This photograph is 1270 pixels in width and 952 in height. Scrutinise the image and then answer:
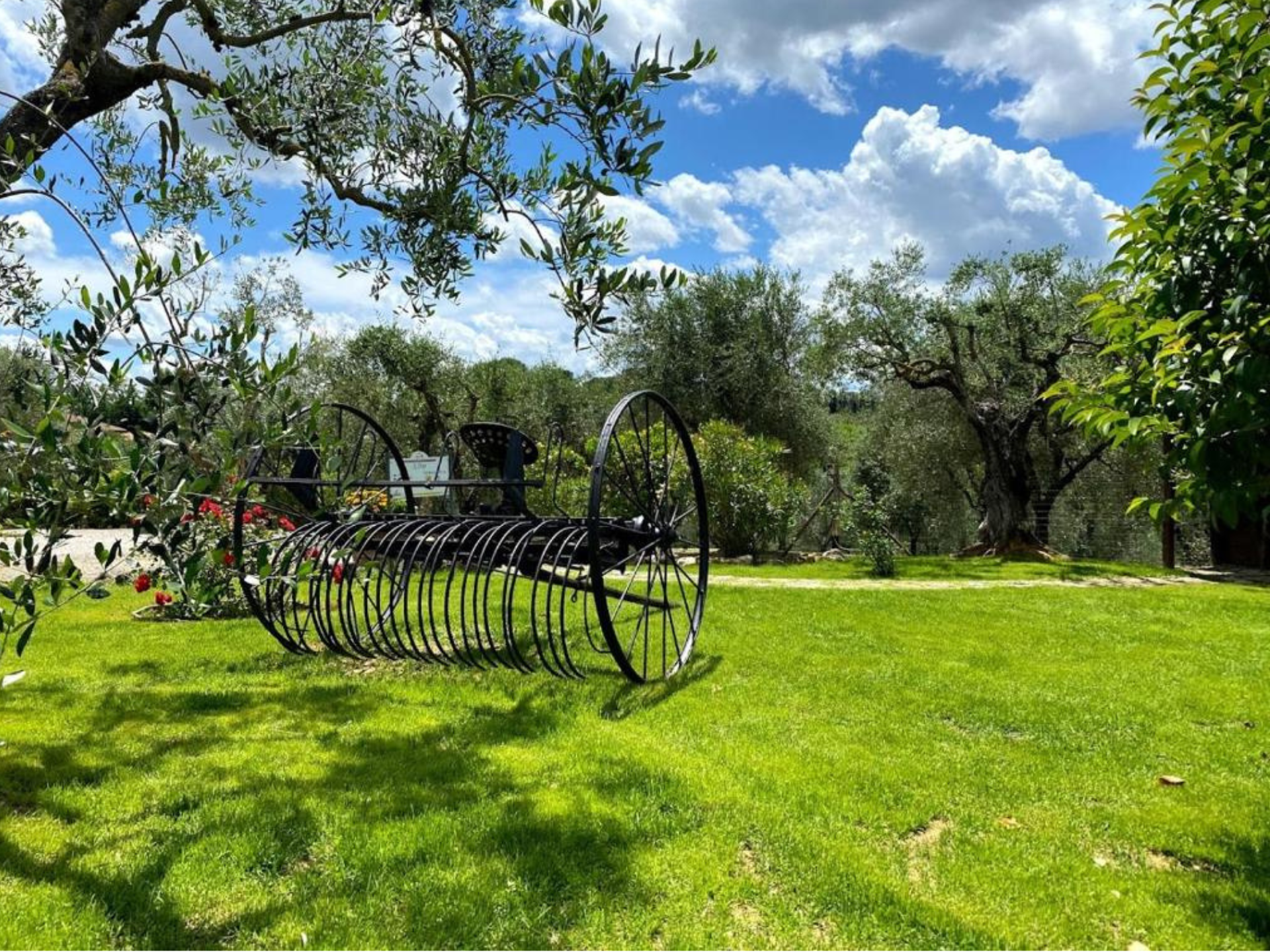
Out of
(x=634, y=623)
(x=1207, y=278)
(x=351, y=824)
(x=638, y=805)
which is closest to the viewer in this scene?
(x=1207, y=278)

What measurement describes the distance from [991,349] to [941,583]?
798 cm

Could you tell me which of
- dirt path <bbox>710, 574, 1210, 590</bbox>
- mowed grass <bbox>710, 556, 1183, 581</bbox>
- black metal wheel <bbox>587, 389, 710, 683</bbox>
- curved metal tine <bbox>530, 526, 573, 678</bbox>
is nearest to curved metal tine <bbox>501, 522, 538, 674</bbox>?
curved metal tine <bbox>530, 526, 573, 678</bbox>

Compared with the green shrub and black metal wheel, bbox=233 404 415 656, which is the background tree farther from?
black metal wheel, bbox=233 404 415 656

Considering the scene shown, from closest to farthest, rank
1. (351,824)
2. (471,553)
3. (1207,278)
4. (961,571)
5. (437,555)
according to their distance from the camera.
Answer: (1207,278)
(351,824)
(471,553)
(437,555)
(961,571)

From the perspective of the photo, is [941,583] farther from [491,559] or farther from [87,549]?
[87,549]

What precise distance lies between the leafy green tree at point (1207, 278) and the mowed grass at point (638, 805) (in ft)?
4.94

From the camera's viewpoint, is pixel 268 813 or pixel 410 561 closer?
pixel 268 813

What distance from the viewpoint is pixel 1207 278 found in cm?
266

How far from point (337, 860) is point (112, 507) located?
5.20 feet

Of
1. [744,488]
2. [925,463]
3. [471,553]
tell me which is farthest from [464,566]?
[925,463]

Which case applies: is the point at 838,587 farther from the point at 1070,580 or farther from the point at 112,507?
the point at 112,507

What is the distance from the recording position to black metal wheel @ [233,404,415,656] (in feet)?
8.95

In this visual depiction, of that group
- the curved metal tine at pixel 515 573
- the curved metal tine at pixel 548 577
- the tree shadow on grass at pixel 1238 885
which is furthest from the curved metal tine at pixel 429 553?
the tree shadow on grass at pixel 1238 885

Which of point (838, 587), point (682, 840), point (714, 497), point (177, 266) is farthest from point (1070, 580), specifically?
point (177, 266)
